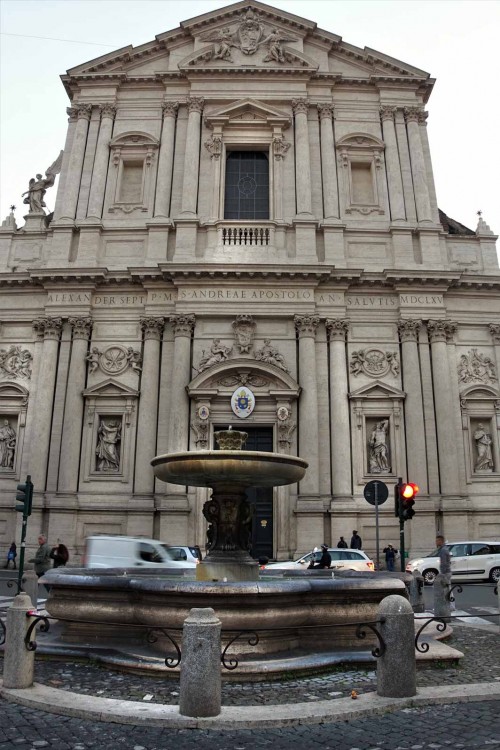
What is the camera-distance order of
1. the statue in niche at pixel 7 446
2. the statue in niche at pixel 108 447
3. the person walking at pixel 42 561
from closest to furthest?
the person walking at pixel 42 561, the statue in niche at pixel 108 447, the statue in niche at pixel 7 446

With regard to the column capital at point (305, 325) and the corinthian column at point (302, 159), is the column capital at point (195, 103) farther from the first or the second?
the column capital at point (305, 325)

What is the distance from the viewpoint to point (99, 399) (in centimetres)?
2159

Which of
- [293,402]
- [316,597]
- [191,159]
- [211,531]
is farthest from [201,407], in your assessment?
[316,597]

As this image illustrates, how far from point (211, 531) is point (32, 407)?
576 inches

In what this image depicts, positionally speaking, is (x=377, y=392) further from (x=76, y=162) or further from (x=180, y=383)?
(x=76, y=162)

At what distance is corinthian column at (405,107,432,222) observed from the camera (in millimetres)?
23781

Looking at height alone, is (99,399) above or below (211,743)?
above

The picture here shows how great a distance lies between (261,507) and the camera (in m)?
20.7

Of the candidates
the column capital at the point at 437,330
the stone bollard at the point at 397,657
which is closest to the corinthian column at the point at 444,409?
the column capital at the point at 437,330

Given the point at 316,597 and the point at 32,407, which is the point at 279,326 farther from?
the point at 316,597

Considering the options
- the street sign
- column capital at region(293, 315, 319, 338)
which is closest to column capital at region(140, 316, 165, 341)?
column capital at region(293, 315, 319, 338)

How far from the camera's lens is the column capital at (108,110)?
25250mm

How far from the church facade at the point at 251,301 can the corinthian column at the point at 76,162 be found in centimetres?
9

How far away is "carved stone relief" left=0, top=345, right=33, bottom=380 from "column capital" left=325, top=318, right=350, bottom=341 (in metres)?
10.6
